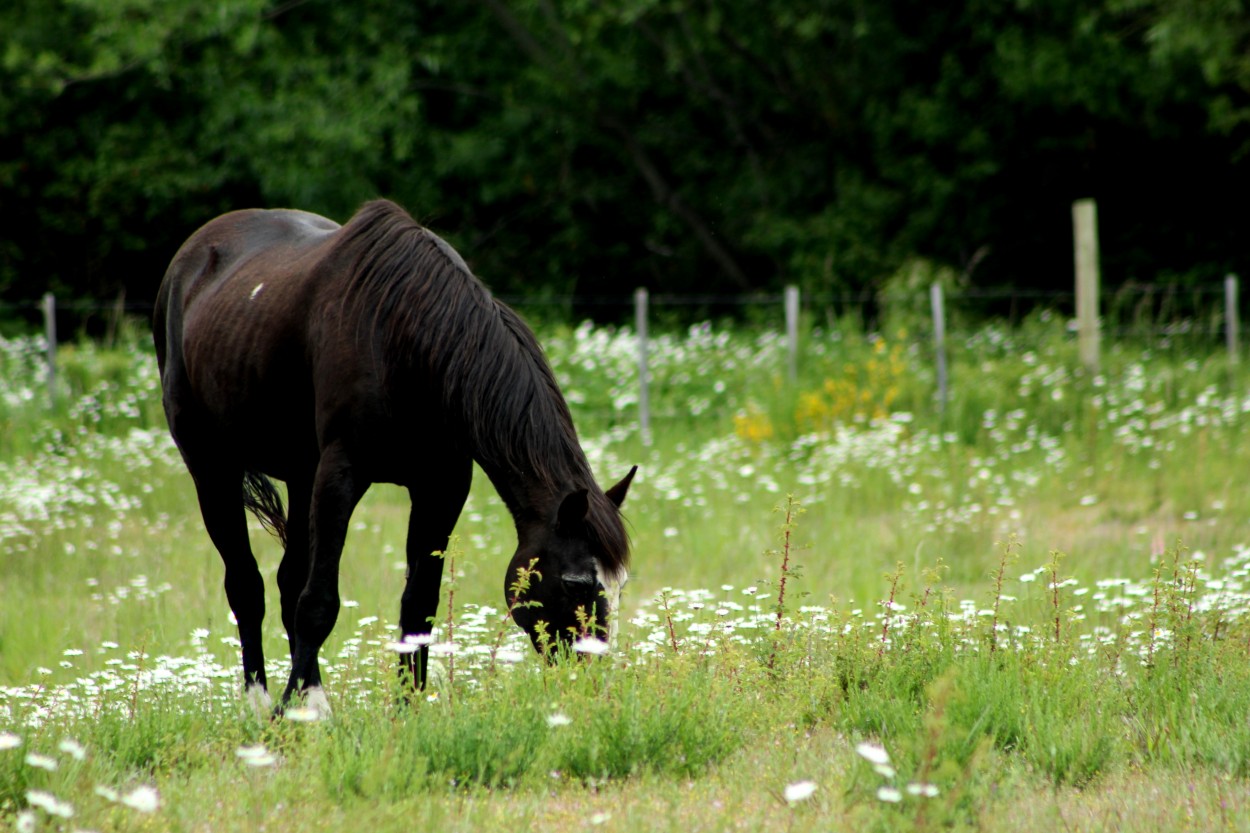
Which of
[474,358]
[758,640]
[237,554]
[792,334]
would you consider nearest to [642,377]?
[792,334]

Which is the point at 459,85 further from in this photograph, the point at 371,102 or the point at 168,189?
the point at 168,189

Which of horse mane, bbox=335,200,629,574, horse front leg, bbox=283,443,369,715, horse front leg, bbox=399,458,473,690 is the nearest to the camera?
horse mane, bbox=335,200,629,574

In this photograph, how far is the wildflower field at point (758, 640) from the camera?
3166 mm

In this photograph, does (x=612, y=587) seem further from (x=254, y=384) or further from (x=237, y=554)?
(x=237, y=554)

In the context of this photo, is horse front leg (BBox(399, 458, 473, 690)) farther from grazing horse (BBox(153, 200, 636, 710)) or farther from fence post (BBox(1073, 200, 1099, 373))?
fence post (BBox(1073, 200, 1099, 373))

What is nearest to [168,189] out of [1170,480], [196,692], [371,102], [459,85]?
[371,102]

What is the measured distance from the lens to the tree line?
18.8 m

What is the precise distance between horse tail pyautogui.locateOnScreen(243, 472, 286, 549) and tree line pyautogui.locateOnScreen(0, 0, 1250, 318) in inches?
530

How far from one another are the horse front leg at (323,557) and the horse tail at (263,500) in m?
1.47

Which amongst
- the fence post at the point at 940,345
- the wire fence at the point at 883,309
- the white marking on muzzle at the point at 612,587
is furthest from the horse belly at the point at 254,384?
the wire fence at the point at 883,309

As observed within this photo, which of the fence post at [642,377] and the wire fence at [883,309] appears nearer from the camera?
the fence post at [642,377]

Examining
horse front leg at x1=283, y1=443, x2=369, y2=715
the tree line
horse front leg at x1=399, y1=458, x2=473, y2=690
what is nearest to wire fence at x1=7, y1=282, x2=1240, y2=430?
the tree line

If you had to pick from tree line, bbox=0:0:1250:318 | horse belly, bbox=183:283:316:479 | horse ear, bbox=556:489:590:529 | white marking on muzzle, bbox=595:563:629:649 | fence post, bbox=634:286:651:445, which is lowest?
fence post, bbox=634:286:651:445

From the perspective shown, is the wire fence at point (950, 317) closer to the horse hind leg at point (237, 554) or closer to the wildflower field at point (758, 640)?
the wildflower field at point (758, 640)
